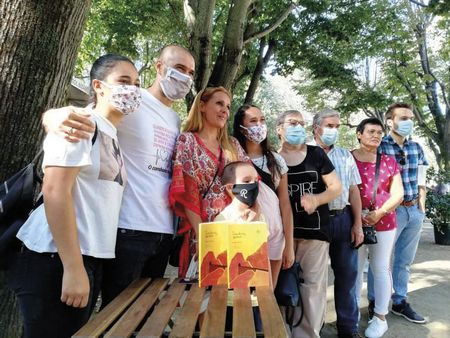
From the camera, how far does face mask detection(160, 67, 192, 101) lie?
99.2 inches

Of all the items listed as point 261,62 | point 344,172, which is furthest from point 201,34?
point 261,62

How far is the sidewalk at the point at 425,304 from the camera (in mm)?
3885

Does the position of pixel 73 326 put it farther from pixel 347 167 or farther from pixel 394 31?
pixel 394 31

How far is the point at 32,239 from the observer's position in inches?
68.1

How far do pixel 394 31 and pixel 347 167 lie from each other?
1056 centimetres

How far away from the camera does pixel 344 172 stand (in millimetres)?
3516

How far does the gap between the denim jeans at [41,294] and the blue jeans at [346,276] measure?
7.95 feet

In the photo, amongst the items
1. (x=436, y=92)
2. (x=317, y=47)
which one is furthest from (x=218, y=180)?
(x=436, y=92)

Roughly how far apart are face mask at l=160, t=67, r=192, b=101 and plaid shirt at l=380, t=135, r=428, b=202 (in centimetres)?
249

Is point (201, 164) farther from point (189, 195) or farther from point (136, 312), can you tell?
point (136, 312)

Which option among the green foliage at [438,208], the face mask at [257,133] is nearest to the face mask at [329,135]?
the face mask at [257,133]

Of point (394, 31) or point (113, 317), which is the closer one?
point (113, 317)

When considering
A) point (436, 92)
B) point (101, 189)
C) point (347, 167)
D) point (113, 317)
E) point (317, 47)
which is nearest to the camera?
point (113, 317)

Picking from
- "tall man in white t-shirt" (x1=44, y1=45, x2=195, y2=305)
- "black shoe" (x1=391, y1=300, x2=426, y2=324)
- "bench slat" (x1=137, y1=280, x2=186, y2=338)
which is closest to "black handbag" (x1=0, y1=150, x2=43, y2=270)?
"tall man in white t-shirt" (x1=44, y1=45, x2=195, y2=305)
